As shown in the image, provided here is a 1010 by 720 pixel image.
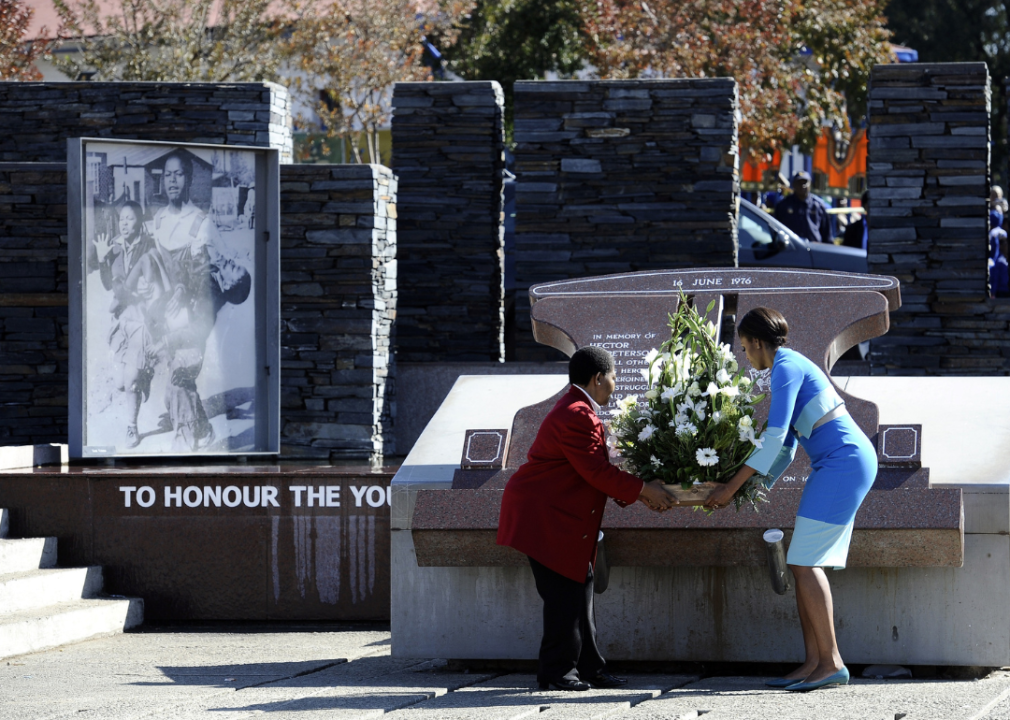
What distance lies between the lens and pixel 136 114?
11.3 metres

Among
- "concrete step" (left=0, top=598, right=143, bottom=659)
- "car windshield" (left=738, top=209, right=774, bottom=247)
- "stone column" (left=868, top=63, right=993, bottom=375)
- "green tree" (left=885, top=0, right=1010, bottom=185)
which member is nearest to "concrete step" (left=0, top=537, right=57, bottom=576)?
"concrete step" (left=0, top=598, right=143, bottom=659)

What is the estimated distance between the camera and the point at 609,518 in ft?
21.4

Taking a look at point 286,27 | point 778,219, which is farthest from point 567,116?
point 286,27

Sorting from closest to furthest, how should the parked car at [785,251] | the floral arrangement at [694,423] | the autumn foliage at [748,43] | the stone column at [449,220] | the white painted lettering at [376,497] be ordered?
the floral arrangement at [694,423] → the white painted lettering at [376,497] → the stone column at [449,220] → the parked car at [785,251] → the autumn foliage at [748,43]

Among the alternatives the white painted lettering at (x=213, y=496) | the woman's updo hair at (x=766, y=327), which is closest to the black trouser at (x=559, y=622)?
the woman's updo hair at (x=766, y=327)

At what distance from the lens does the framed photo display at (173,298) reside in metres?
9.64

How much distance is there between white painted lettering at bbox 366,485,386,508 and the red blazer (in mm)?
2701

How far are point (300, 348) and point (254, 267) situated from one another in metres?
0.92

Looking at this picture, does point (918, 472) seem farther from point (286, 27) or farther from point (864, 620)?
point (286, 27)

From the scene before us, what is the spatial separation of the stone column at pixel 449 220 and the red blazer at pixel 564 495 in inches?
218

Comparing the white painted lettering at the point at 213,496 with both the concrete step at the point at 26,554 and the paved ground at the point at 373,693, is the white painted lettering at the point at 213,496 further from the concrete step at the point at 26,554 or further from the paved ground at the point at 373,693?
the paved ground at the point at 373,693

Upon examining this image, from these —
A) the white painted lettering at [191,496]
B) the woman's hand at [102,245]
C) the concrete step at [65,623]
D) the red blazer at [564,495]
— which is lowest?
the concrete step at [65,623]

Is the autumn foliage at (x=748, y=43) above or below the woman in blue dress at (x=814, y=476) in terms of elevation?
above

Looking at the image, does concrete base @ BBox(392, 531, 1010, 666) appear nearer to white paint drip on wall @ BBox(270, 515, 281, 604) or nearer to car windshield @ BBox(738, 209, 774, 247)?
white paint drip on wall @ BBox(270, 515, 281, 604)
